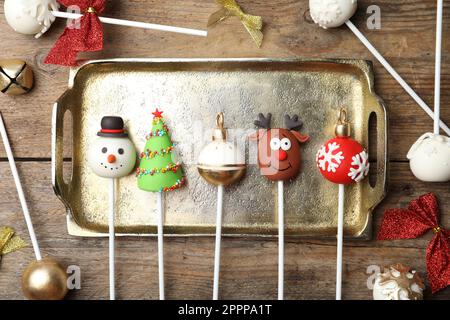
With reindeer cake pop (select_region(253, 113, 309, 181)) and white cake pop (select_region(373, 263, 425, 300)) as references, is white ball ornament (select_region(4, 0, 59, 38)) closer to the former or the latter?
reindeer cake pop (select_region(253, 113, 309, 181))

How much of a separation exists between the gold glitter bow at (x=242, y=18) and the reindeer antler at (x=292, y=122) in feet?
0.50

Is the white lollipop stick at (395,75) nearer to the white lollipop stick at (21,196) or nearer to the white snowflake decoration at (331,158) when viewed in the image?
the white snowflake decoration at (331,158)

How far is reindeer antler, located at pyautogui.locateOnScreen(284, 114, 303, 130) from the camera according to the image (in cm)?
108

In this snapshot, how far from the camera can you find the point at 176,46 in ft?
3.62

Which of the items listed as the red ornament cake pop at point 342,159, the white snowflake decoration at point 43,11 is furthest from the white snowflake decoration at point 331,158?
the white snowflake decoration at point 43,11

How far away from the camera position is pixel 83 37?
107 centimetres

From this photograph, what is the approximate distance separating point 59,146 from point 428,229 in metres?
0.71

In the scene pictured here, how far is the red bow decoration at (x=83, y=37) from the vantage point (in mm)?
1066

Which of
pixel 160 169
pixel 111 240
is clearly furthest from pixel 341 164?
pixel 111 240

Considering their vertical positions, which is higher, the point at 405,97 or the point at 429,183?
the point at 405,97

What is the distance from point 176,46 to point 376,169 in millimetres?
447

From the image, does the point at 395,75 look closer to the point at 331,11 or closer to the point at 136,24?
the point at 331,11

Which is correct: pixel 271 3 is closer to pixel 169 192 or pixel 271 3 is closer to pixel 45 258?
pixel 169 192

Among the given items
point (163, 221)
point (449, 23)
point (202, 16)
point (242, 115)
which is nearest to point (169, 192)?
point (163, 221)
